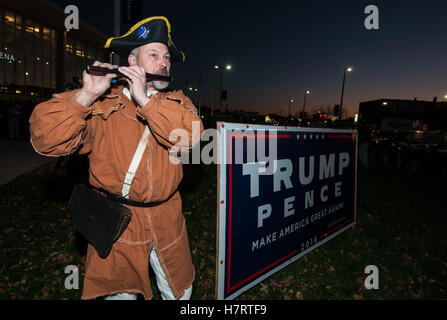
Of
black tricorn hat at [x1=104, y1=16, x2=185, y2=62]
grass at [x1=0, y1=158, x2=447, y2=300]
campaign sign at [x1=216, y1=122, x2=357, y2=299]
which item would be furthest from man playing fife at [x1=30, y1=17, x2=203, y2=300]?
grass at [x1=0, y1=158, x2=447, y2=300]

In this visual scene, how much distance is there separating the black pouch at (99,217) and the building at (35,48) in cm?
3505

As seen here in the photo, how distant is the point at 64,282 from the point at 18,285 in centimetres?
54

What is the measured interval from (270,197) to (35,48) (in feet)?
139

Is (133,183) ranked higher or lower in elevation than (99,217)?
higher

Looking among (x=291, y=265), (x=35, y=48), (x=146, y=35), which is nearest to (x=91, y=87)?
(x=146, y=35)

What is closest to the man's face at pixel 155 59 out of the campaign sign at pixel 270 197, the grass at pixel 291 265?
the campaign sign at pixel 270 197

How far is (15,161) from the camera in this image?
930 cm

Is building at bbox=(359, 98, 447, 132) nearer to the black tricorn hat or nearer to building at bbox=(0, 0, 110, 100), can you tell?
building at bbox=(0, 0, 110, 100)

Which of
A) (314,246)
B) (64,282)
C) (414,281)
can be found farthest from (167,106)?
(414,281)

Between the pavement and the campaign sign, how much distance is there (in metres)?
7.55

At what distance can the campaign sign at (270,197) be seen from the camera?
82.6 inches

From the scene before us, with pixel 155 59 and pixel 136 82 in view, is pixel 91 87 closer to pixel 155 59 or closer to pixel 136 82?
pixel 136 82

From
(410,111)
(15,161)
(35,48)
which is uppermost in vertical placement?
(35,48)

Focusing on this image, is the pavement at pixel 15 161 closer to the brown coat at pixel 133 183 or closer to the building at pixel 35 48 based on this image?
the brown coat at pixel 133 183
